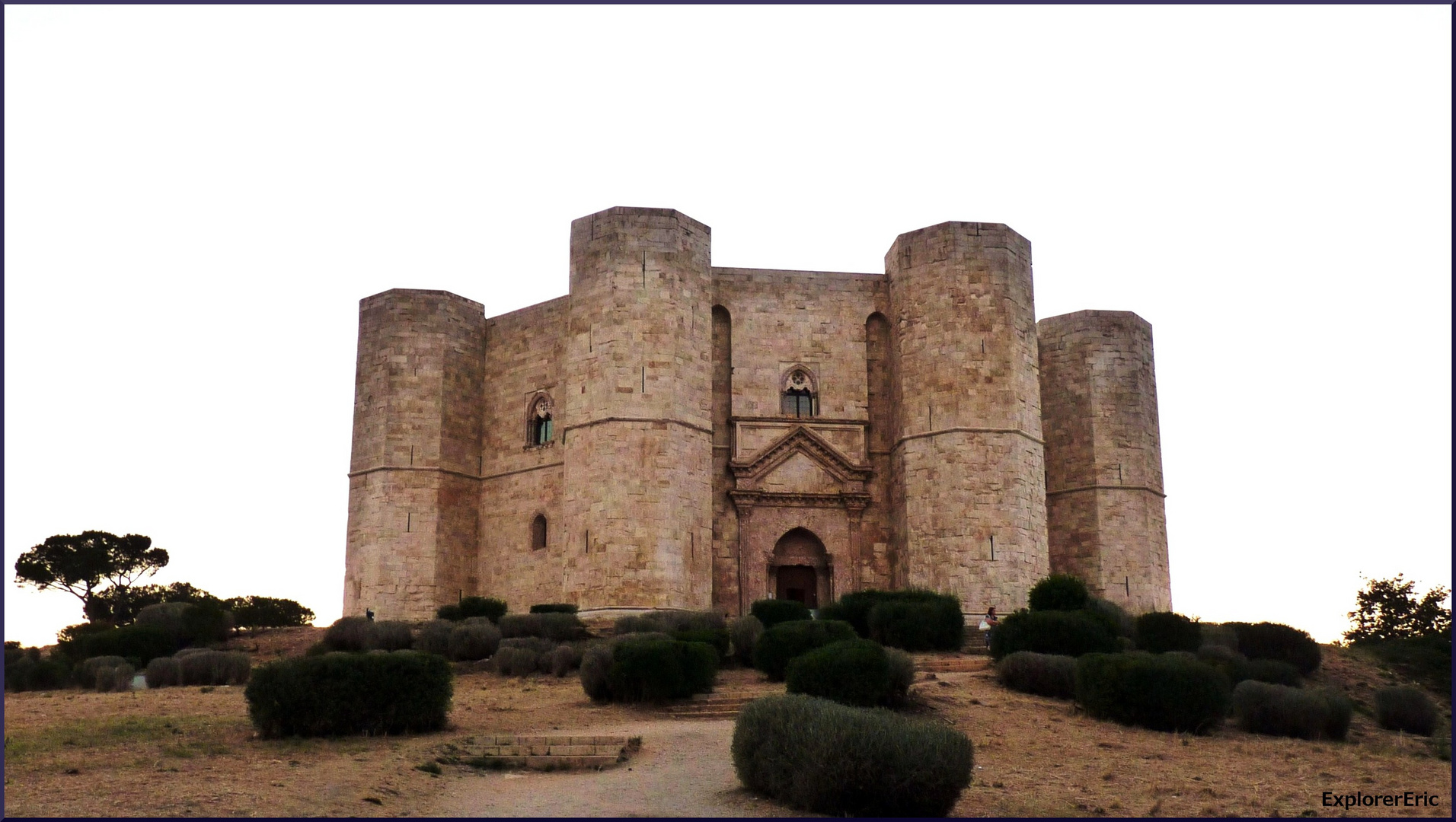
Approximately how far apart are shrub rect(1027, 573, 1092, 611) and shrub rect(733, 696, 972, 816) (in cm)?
1444

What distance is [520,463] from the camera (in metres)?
31.5

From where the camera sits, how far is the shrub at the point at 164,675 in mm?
19922

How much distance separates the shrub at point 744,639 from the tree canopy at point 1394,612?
23.4 meters

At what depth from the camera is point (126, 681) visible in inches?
789

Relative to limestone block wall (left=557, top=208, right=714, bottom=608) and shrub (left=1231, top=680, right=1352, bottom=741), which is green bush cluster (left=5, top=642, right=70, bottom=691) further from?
shrub (left=1231, top=680, right=1352, bottom=741)

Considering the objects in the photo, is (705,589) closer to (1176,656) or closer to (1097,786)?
(1176,656)

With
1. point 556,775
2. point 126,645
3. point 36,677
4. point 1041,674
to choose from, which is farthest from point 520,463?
point 556,775

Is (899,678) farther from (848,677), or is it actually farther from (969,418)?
(969,418)

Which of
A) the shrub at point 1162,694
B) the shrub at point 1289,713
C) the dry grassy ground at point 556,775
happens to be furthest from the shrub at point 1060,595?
the shrub at point 1162,694

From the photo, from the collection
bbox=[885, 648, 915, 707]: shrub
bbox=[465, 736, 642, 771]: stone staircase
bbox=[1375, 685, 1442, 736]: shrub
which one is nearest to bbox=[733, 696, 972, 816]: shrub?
bbox=[465, 736, 642, 771]: stone staircase

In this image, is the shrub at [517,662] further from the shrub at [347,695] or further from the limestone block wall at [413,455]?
the limestone block wall at [413,455]

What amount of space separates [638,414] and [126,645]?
11.3m

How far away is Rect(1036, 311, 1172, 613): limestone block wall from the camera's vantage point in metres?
31.9

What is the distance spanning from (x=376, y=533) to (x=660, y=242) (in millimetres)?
10008
